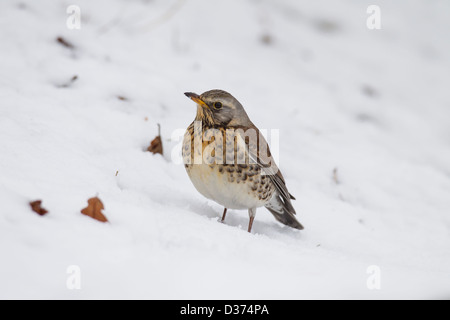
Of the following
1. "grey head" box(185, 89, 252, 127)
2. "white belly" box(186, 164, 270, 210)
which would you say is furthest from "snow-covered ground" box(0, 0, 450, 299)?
"grey head" box(185, 89, 252, 127)

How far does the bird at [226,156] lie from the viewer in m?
3.60

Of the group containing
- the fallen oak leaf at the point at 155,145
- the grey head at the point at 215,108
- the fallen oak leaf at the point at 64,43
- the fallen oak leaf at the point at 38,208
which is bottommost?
the fallen oak leaf at the point at 38,208

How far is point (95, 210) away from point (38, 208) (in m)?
0.30

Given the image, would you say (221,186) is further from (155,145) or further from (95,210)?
(95,210)

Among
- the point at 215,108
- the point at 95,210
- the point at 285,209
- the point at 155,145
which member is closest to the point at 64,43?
the point at 155,145

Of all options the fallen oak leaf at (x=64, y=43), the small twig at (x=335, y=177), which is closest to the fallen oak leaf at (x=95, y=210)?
the small twig at (x=335, y=177)

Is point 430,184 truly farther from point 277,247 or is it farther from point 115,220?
point 115,220

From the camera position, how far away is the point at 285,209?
434 cm

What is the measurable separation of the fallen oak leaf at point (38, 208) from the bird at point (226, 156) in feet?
4.21

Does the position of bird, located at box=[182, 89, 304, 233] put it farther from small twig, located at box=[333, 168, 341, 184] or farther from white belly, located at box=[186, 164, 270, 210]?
small twig, located at box=[333, 168, 341, 184]

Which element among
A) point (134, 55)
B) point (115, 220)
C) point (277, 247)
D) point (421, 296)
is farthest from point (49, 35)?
point (421, 296)

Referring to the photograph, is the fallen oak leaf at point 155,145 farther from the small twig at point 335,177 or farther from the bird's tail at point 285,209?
the small twig at point 335,177

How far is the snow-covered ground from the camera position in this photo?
2.49 meters

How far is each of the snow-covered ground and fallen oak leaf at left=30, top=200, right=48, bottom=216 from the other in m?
0.04
